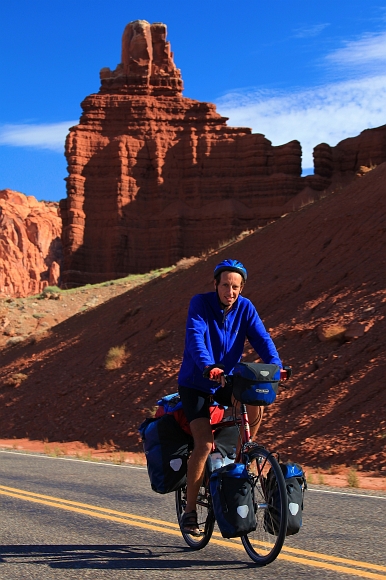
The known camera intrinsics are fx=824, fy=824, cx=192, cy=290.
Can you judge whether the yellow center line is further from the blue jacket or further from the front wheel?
the blue jacket

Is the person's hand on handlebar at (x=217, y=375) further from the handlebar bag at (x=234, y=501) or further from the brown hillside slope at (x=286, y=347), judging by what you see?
the brown hillside slope at (x=286, y=347)

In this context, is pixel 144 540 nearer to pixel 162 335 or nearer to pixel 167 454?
pixel 167 454

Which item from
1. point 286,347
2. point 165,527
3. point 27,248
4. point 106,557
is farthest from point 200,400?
point 27,248

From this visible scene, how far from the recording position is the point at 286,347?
20.0 m

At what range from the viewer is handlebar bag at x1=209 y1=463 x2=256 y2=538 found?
205 inches

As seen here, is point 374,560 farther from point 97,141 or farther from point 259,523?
point 97,141

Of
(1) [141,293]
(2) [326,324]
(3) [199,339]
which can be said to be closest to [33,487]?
(3) [199,339]

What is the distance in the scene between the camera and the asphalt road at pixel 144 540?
5.29 m


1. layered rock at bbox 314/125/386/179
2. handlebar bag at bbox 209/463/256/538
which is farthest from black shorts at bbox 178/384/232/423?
layered rock at bbox 314/125/386/179

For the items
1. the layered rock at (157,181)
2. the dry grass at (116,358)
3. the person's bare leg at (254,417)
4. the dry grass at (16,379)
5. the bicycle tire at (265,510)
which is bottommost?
the dry grass at (16,379)

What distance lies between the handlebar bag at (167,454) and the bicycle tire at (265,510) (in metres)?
0.68

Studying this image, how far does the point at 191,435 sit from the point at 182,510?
2.13ft

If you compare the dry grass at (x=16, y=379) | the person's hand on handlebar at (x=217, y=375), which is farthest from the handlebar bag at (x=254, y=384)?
the dry grass at (x=16, y=379)

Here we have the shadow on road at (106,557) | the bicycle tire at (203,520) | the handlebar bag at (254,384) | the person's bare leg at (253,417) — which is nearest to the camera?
the handlebar bag at (254,384)
